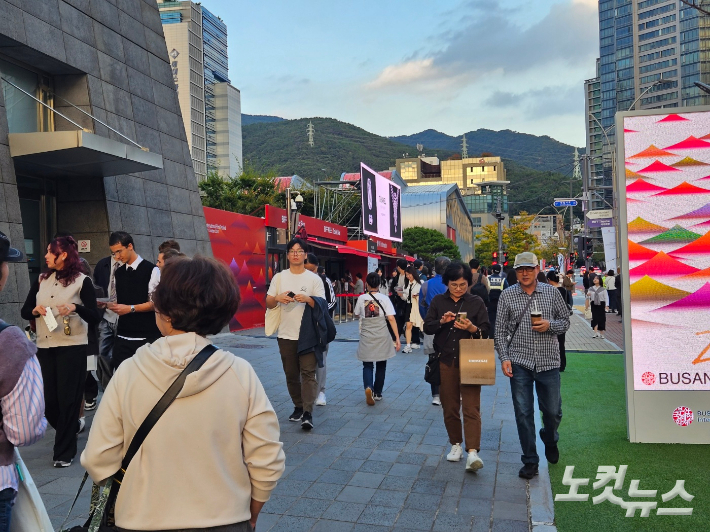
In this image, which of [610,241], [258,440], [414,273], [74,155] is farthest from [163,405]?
[610,241]

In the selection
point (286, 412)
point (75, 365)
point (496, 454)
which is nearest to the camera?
point (75, 365)

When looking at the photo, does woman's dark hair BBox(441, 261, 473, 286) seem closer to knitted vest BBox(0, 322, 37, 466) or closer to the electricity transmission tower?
knitted vest BBox(0, 322, 37, 466)

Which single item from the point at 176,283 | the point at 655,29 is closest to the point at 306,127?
the point at 655,29

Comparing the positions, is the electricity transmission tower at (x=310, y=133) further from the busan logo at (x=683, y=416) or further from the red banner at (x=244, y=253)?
the busan logo at (x=683, y=416)

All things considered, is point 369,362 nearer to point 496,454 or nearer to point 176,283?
point 496,454

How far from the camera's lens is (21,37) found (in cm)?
962

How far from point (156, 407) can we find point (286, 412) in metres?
5.83

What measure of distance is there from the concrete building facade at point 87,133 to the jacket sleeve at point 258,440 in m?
7.92

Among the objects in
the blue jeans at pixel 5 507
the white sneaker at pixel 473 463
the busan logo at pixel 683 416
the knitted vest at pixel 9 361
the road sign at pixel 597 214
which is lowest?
the white sneaker at pixel 473 463

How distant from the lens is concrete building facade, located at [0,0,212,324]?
30.5 ft

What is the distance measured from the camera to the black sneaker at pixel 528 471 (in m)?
5.05

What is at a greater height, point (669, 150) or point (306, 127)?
point (306, 127)

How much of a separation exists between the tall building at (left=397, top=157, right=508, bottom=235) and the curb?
439ft

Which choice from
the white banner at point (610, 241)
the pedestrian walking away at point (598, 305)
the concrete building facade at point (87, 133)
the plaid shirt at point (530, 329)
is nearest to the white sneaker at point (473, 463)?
the plaid shirt at point (530, 329)
